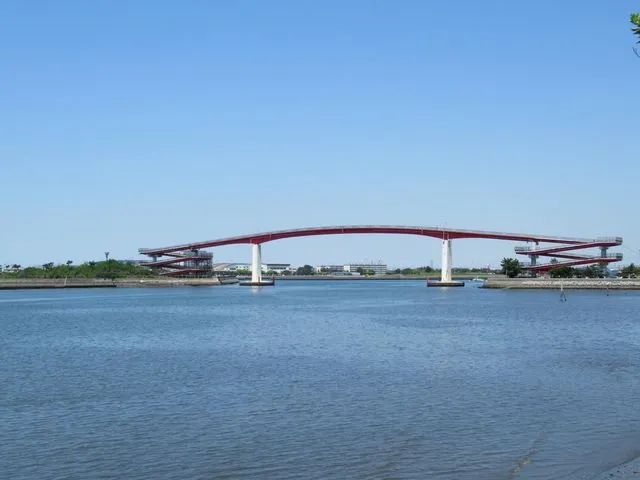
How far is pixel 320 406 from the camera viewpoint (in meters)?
16.4

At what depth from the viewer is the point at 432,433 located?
13898 mm

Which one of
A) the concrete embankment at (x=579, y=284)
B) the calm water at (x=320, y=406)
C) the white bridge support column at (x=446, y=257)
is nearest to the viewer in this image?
the calm water at (x=320, y=406)

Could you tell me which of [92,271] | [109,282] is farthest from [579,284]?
[92,271]

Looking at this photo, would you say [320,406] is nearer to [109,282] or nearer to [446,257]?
[446,257]

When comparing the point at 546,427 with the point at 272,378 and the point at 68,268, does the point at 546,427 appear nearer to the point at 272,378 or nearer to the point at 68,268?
the point at 272,378

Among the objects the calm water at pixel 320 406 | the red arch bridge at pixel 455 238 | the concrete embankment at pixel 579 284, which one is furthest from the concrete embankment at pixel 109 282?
the calm water at pixel 320 406

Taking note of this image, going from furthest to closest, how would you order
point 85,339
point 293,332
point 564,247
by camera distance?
point 564,247 → point 293,332 → point 85,339

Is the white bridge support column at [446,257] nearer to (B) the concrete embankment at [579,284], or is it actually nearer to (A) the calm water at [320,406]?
(B) the concrete embankment at [579,284]

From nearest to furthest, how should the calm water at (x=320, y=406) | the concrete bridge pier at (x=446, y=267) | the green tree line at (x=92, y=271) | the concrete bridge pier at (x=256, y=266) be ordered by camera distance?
1. the calm water at (x=320, y=406)
2. the concrete bridge pier at (x=446, y=267)
3. the concrete bridge pier at (x=256, y=266)
4. the green tree line at (x=92, y=271)

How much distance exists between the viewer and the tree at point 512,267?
11525 centimetres

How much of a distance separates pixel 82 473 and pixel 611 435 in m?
9.08

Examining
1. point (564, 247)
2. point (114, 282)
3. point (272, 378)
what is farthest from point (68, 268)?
point (272, 378)

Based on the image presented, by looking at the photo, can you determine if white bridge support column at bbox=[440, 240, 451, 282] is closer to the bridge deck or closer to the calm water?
the bridge deck

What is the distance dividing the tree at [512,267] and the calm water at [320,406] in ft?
276
